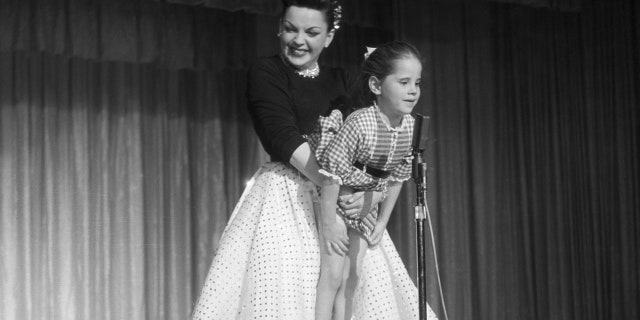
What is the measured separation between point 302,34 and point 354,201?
487 mm

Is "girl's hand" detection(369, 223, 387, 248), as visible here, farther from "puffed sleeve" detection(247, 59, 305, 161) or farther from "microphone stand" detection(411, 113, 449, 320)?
"puffed sleeve" detection(247, 59, 305, 161)

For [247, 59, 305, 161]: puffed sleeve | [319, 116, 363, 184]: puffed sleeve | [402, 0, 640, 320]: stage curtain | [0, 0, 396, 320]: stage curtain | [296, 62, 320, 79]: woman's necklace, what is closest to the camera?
[319, 116, 363, 184]: puffed sleeve

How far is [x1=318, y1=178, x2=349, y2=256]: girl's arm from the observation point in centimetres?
227

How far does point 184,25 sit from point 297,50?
2.83m

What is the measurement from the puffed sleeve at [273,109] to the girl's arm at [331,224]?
16 cm

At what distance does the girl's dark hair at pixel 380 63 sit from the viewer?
2318 mm

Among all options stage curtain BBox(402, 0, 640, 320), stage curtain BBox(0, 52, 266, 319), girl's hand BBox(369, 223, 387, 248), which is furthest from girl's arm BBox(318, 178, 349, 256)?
stage curtain BBox(402, 0, 640, 320)

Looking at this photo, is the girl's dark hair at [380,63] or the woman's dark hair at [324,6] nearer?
the girl's dark hair at [380,63]

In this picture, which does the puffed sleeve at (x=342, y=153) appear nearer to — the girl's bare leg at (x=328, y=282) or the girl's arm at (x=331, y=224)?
the girl's arm at (x=331, y=224)

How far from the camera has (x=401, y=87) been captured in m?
2.29

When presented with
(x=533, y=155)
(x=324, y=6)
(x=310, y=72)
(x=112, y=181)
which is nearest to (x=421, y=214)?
(x=310, y=72)

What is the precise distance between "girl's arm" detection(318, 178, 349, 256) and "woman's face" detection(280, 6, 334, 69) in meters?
0.41

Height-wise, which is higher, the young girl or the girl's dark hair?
the girl's dark hair

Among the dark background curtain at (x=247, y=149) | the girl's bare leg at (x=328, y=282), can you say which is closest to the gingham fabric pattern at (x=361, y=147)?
the girl's bare leg at (x=328, y=282)
